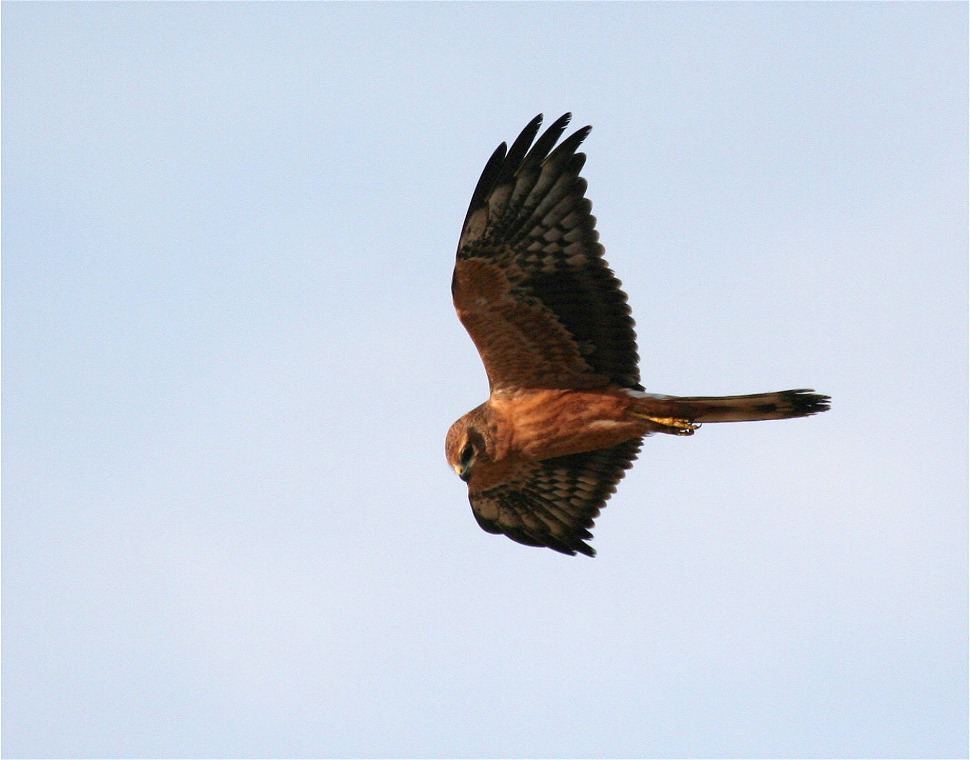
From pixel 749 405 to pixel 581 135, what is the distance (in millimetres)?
2239

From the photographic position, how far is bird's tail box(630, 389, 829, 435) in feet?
30.6

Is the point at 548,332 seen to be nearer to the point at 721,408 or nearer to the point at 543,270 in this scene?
the point at 543,270

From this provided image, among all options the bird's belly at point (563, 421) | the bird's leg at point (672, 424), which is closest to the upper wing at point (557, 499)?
the bird's belly at point (563, 421)

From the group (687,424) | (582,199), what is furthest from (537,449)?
(582,199)

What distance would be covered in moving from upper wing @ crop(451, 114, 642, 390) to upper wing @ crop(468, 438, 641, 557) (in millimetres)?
1422

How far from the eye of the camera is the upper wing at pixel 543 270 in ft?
31.1

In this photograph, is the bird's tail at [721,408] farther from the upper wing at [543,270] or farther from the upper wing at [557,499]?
the upper wing at [557,499]

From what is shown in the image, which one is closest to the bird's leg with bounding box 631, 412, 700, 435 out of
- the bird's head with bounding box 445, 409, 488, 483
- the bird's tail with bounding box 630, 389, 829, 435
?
the bird's tail with bounding box 630, 389, 829, 435

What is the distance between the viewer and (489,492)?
1129 cm

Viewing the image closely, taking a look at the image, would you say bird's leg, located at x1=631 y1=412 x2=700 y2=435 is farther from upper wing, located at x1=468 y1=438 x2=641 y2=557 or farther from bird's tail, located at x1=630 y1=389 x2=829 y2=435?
upper wing, located at x1=468 y1=438 x2=641 y2=557

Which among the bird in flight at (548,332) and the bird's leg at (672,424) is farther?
the bird's leg at (672,424)

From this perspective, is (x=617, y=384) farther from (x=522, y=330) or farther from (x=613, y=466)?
(x=613, y=466)

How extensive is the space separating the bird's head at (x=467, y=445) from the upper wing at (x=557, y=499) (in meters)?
0.98

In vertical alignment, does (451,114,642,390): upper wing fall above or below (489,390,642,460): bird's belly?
above
